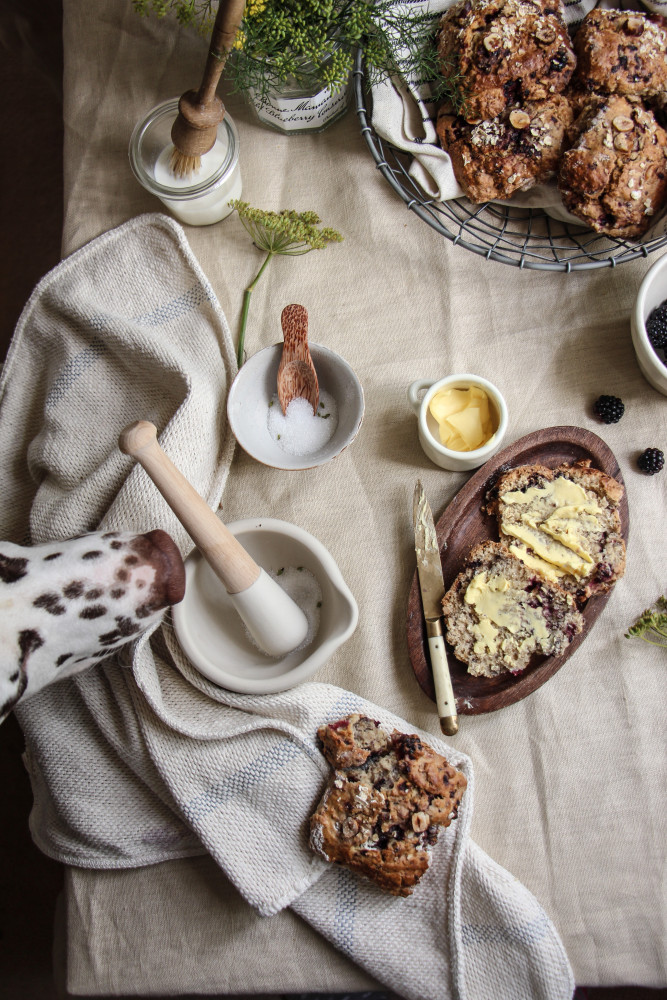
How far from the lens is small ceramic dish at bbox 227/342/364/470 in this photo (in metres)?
1.13

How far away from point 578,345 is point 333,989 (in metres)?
1.14

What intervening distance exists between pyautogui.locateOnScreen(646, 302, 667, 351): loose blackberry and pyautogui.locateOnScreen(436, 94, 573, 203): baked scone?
0.28 metres

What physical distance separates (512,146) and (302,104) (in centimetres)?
37

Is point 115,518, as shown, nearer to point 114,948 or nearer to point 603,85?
point 114,948

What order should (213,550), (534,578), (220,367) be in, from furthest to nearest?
(220,367), (534,578), (213,550)

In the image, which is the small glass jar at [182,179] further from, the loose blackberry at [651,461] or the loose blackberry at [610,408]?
the loose blackberry at [651,461]

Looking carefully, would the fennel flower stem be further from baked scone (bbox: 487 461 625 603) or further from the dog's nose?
baked scone (bbox: 487 461 625 603)

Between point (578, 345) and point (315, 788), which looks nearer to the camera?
point (315, 788)

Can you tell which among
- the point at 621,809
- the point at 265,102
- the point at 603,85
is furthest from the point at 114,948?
the point at 603,85

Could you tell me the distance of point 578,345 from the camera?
1228 mm

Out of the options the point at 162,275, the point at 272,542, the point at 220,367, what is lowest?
the point at 272,542

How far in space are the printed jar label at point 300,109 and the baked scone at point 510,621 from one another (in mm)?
839

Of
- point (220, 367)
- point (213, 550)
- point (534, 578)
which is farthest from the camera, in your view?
point (220, 367)

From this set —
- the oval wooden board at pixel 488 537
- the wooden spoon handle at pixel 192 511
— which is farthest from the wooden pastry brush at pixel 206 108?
the oval wooden board at pixel 488 537
